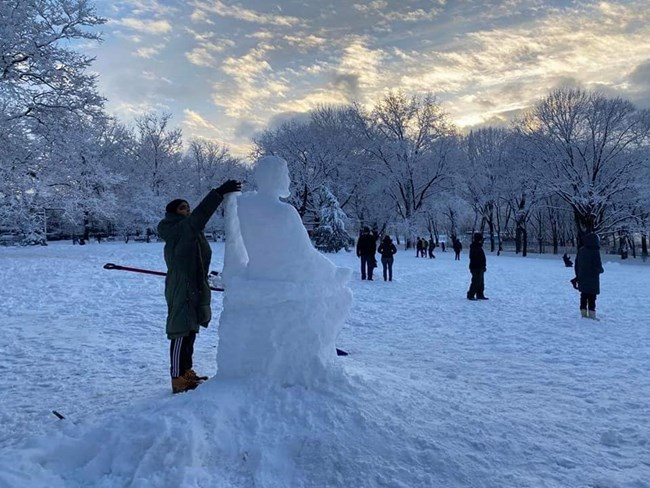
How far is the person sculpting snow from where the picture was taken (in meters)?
4.83

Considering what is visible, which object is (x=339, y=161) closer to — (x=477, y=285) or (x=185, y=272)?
(x=477, y=285)

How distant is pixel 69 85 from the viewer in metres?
19.8

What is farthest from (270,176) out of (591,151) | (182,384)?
(591,151)

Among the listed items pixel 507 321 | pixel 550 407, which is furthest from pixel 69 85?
pixel 550 407

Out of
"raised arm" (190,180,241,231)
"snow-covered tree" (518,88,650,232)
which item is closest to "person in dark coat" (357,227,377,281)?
"raised arm" (190,180,241,231)

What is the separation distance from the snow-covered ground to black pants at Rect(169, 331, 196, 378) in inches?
13.2

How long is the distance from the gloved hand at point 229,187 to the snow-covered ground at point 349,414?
5.88ft

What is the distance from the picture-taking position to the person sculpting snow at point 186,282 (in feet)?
15.8

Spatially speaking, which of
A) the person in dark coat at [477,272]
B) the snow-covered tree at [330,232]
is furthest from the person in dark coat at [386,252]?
the snow-covered tree at [330,232]

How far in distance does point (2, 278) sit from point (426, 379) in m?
13.1

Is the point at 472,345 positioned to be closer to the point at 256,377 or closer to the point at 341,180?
the point at 256,377

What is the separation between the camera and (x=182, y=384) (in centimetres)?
493

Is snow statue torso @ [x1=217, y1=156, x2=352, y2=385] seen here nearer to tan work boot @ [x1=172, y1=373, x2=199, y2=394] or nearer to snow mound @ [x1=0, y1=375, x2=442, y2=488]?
snow mound @ [x1=0, y1=375, x2=442, y2=488]

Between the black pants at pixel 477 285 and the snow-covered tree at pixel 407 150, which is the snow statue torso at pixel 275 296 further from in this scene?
the snow-covered tree at pixel 407 150
